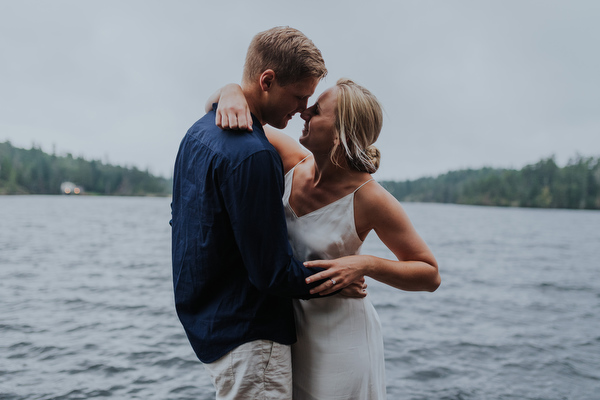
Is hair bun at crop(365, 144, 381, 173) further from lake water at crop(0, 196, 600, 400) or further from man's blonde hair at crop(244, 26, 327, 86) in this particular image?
lake water at crop(0, 196, 600, 400)

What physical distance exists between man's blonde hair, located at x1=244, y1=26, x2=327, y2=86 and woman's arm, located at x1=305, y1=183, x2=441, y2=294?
0.76 metres

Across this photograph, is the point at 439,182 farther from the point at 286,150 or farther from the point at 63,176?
the point at 286,150

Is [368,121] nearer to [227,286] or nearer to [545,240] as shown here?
[227,286]

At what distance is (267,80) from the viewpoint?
8.08 ft

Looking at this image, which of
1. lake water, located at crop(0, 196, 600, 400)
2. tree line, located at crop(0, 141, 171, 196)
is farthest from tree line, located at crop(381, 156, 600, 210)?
lake water, located at crop(0, 196, 600, 400)

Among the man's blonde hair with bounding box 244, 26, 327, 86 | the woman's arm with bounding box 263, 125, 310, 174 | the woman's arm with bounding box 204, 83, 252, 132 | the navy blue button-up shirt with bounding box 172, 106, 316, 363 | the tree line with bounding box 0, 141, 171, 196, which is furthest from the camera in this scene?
the tree line with bounding box 0, 141, 171, 196

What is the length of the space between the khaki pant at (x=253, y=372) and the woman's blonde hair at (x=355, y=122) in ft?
3.53

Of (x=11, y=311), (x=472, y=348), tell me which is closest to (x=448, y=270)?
(x=472, y=348)

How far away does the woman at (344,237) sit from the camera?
2.66 m

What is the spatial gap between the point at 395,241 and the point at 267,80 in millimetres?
1142

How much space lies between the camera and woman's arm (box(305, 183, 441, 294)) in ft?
8.71

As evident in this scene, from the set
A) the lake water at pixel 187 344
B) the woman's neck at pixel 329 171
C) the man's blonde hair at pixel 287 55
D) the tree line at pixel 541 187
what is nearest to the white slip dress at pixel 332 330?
the woman's neck at pixel 329 171

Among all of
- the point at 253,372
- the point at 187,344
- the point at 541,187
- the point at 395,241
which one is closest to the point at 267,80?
the point at 395,241

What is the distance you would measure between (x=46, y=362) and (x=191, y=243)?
8049 millimetres
